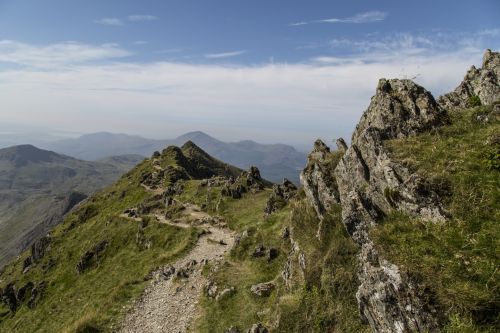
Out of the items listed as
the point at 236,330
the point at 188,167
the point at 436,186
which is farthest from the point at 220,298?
the point at 188,167

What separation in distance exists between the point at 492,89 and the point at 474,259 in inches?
1140

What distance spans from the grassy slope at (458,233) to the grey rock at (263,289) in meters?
13.2

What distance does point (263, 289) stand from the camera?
3077 centimetres

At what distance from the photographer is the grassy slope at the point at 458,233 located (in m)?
15.2

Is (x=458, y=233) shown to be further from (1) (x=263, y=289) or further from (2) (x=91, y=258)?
(2) (x=91, y=258)

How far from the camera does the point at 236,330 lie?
1062 inches

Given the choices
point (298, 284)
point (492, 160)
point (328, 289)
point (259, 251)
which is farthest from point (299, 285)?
point (492, 160)

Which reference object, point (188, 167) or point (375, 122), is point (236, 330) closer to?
point (375, 122)

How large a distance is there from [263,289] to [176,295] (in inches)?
426

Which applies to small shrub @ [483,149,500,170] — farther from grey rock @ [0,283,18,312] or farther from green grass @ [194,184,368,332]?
grey rock @ [0,283,18,312]

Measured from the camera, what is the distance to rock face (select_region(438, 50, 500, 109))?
38.0 meters

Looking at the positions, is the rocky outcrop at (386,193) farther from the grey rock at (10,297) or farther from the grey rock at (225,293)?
the grey rock at (10,297)

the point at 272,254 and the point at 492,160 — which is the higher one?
the point at 492,160

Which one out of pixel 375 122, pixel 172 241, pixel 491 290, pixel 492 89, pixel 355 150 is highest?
pixel 492 89
